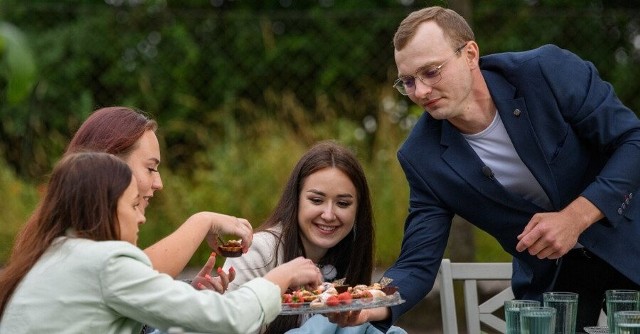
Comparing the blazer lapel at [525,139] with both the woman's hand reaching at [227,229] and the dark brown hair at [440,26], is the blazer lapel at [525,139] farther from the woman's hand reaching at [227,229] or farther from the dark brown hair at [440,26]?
the woman's hand reaching at [227,229]

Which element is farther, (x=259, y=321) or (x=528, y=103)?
(x=528, y=103)

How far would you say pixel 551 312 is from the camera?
307cm

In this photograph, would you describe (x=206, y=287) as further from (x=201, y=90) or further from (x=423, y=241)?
(x=201, y=90)

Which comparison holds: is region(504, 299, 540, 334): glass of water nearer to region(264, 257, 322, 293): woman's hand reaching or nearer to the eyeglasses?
region(264, 257, 322, 293): woman's hand reaching

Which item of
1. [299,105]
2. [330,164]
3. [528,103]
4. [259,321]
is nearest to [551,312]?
[259,321]

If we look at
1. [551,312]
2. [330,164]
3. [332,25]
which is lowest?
[551,312]

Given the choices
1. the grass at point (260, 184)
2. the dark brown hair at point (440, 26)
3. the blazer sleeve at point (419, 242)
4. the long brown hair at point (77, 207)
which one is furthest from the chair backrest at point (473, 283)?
the grass at point (260, 184)

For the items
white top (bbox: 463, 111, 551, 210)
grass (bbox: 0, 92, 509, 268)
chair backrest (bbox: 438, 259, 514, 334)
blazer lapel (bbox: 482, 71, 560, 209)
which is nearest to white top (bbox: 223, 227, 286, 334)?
chair backrest (bbox: 438, 259, 514, 334)

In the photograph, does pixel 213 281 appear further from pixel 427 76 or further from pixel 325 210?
pixel 427 76

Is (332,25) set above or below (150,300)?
above

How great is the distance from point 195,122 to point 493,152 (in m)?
4.79

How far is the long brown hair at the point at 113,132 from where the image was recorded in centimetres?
352

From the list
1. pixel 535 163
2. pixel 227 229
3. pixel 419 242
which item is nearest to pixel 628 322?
pixel 535 163

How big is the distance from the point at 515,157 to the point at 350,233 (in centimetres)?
65
